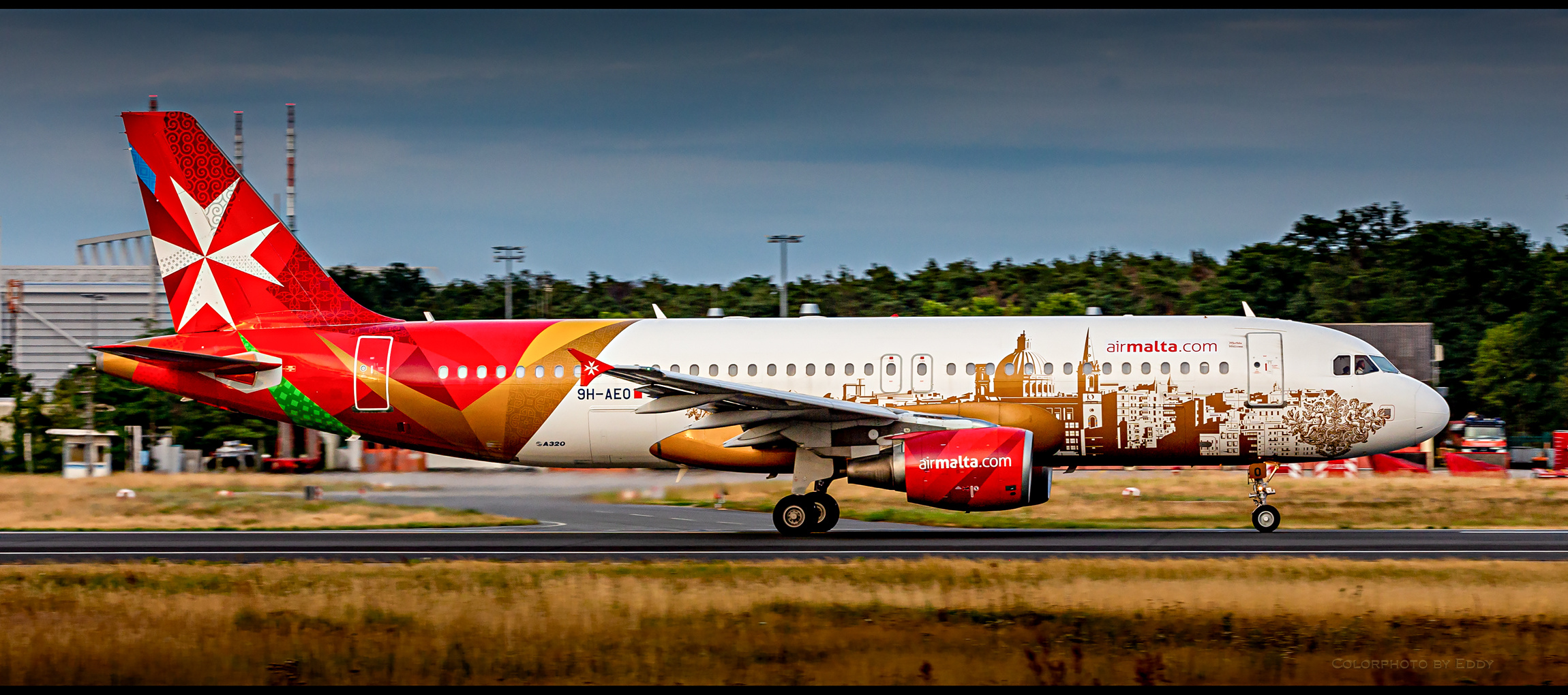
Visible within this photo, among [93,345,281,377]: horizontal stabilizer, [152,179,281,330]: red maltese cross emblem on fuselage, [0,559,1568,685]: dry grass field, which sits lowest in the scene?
[0,559,1568,685]: dry grass field

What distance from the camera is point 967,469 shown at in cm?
1903

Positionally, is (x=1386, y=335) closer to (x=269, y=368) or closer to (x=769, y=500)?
(x=769, y=500)

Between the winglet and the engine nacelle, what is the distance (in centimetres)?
499

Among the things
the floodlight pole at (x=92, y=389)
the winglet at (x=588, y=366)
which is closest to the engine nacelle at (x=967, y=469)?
the winglet at (x=588, y=366)

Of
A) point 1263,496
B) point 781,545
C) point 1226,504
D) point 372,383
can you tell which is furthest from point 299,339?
point 1226,504

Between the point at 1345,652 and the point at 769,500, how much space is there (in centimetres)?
1735

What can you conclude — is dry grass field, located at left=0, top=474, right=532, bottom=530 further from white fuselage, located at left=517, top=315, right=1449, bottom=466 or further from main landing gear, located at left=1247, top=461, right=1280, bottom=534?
main landing gear, located at left=1247, top=461, right=1280, bottom=534

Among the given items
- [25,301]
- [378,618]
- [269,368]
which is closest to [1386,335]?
[269,368]

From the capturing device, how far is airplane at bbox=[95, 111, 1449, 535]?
20.3m

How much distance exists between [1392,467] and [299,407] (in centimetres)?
2911

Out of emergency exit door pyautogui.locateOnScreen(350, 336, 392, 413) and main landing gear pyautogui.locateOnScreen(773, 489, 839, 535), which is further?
emergency exit door pyautogui.locateOnScreen(350, 336, 392, 413)

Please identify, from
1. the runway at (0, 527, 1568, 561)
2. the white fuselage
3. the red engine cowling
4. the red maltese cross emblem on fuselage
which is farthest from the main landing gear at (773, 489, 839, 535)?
the red maltese cross emblem on fuselage

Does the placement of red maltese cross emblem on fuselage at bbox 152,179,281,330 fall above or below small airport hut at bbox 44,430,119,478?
above

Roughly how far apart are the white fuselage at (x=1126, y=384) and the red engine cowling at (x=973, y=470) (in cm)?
177
